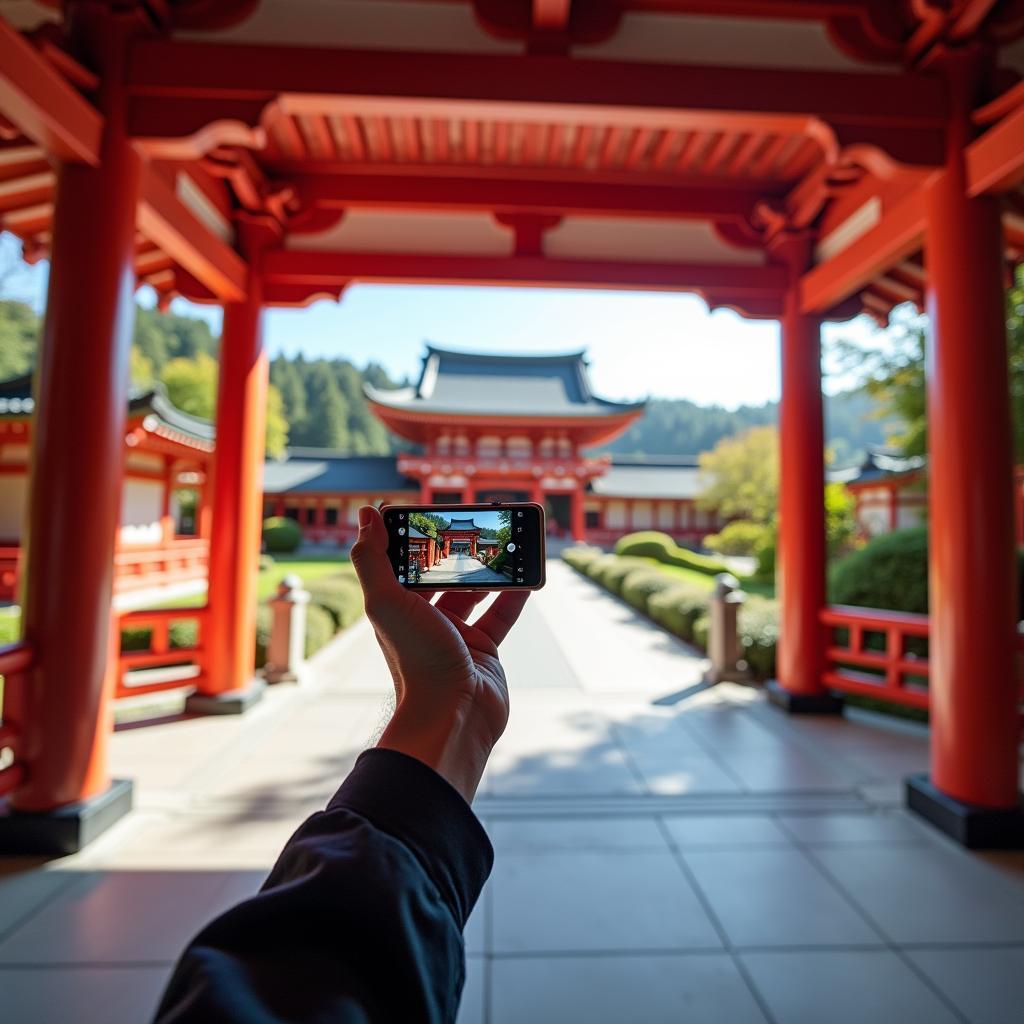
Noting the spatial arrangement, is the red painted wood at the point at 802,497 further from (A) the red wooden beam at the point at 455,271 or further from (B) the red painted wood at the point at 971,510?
(B) the red painted wood at the point at 971,510

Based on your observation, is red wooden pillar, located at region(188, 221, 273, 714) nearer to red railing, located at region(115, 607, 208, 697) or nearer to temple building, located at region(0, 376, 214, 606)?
red railing, located at region(115, 607, 208, 697)

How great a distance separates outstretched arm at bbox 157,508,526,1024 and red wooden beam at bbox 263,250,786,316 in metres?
3.87

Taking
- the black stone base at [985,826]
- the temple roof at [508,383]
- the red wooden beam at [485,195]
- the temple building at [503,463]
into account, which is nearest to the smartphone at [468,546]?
the black stone base at [985,826]

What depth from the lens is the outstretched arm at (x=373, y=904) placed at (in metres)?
0.42

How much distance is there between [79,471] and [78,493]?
9cm

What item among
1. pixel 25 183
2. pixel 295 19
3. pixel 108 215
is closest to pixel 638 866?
pixel 108 215

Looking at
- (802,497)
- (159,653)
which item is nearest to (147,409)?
(159,653)

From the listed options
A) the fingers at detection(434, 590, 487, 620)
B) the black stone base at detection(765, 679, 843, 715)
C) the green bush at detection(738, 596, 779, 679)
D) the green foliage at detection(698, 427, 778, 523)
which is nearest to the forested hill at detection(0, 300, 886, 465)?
the green foliage at detection(698, 427, 778, 523)

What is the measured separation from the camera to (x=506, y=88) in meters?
2.61

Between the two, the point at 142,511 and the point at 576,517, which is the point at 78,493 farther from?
the point at 576,517

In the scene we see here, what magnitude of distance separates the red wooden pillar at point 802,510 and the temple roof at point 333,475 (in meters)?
12.7

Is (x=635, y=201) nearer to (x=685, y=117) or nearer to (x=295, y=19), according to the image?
(x=685, y=117)

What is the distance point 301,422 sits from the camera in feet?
82.8

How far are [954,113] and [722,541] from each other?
1315 cm
